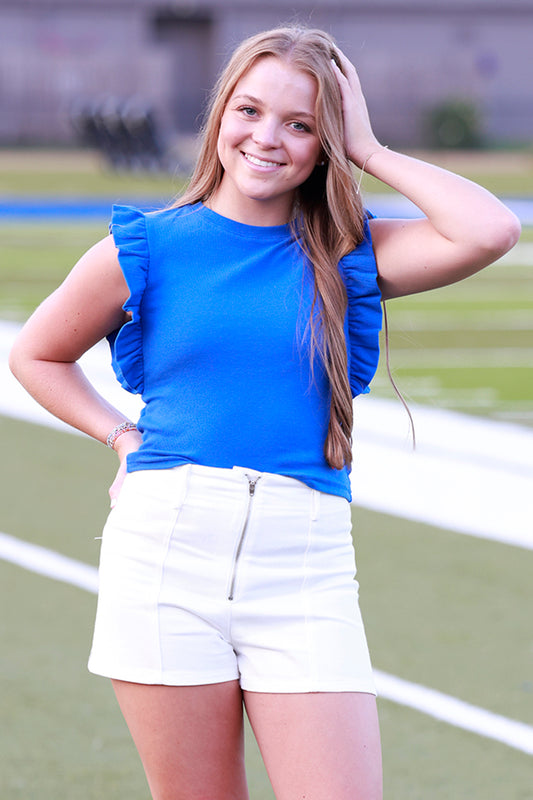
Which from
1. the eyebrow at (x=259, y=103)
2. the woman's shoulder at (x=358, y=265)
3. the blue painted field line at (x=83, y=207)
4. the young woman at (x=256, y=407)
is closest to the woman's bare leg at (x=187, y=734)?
the young woman at (x=256, y=407)

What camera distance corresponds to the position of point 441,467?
7.84 meters

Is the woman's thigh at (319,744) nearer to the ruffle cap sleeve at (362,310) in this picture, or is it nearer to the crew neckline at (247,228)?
the ruffle cap sleeve at (362,310)

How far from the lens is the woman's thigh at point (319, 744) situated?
8.38ft

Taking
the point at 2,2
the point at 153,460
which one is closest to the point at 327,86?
the point at 153,460

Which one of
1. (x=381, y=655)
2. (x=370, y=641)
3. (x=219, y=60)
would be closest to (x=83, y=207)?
(x=219, y=60)

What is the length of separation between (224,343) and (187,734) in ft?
2.47

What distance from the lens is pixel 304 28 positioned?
113 inches

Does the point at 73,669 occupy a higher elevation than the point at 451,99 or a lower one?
higher

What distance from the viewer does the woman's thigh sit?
2.55 metres

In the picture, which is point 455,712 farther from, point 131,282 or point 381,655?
point 131,282

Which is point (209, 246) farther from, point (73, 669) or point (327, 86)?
point (73, 669)

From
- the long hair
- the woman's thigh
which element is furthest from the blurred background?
the woman's thigh

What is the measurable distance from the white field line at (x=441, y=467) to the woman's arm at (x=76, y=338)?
12.7ft

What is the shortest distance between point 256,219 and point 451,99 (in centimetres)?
4196
